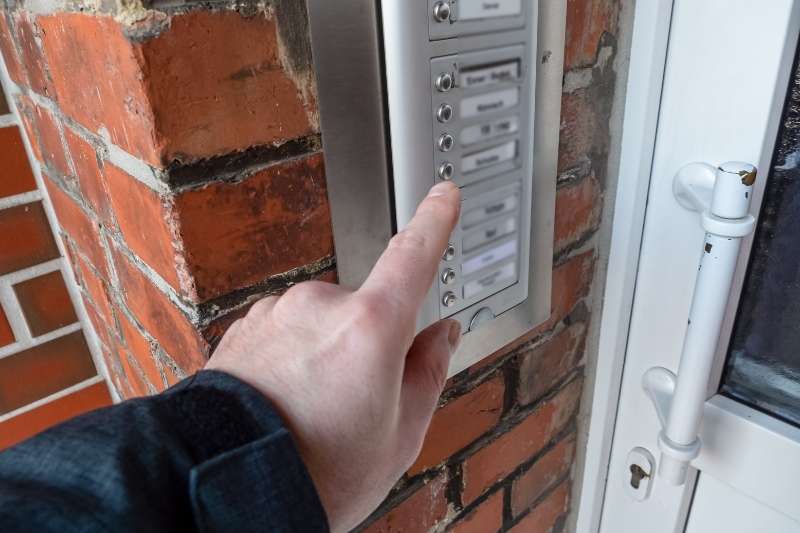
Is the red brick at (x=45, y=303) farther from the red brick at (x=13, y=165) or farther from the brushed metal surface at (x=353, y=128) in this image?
the brushed metal surface at (x=353, y=128)

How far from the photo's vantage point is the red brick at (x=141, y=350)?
0.52 m

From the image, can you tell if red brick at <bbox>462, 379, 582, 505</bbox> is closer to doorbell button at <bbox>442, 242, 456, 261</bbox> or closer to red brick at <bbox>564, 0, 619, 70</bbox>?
doorbell button at <bbox>442, 242, 456, 261</bbox>

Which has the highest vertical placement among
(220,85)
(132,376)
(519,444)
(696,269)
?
(220,85)

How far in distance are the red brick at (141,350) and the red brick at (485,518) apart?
0.35m

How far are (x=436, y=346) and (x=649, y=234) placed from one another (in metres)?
0.33

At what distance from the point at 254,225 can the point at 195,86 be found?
9 centimetres

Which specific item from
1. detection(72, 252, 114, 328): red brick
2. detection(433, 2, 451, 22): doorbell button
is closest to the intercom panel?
detection(433, 2, 451, 22): doorbell button

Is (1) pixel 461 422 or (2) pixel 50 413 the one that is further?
(2) pixel 50 413

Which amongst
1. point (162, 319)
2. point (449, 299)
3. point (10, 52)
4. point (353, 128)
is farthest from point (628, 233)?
point (10, 52)

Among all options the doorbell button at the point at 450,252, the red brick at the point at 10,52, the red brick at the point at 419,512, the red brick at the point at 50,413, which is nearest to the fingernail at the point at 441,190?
the doorbell button at the point at 450,252

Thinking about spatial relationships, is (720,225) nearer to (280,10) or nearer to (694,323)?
(694,323)

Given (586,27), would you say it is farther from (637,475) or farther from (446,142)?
(637,475)

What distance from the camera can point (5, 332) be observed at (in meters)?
0.68

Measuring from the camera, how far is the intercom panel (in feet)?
1.21
